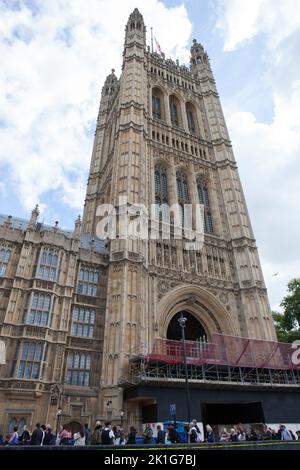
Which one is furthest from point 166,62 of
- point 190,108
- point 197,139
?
point 197,139

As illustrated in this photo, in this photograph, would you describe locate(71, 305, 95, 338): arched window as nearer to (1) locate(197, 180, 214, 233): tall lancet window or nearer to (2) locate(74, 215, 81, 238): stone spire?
(2) locate(74, 215, 81, 238): stone spire

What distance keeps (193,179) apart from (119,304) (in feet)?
60.0

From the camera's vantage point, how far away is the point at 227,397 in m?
20.2

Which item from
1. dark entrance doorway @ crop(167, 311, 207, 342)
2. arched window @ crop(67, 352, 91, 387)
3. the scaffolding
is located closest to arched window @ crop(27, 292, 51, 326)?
arched window @ crop(67, 352, 91, 387)

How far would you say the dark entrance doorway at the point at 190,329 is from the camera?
28.2m

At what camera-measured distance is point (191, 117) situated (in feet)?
145

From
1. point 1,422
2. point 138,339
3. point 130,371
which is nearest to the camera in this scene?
point 1,422

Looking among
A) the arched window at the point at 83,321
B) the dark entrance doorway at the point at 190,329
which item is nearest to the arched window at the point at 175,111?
the dark entrance doorway at the point at 190,329

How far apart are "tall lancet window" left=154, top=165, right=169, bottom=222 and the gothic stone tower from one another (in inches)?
5.4

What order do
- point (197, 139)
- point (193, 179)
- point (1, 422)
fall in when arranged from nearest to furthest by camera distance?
1. point (1, 422)
2. point (193, 179)
3. point (197, 139)

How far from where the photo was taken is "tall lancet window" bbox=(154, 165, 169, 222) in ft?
99.5

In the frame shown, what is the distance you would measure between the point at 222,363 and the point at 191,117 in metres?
34.3

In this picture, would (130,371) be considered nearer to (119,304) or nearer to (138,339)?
(138,339)
